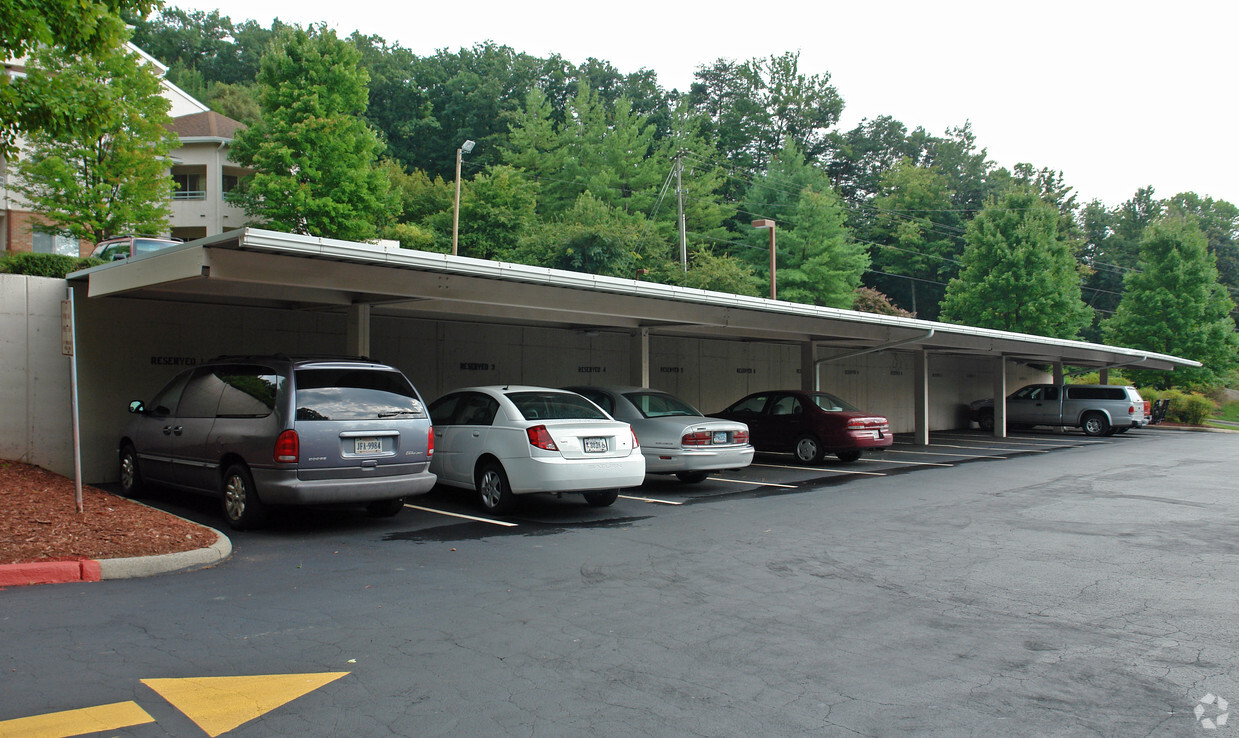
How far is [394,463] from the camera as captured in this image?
9.03m

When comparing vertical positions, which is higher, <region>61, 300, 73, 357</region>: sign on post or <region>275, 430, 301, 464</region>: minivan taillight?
<region>61, 300, 73, 357</region>: sign on post

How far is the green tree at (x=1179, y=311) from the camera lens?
4203 centimetres

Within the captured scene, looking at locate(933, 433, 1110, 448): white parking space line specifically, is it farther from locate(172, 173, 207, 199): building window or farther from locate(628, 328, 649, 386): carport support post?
locate(172, 173, 207, 199): building window

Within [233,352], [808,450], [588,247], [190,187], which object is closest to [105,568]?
[233,352]

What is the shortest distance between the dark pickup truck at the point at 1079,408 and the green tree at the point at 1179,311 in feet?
51.4

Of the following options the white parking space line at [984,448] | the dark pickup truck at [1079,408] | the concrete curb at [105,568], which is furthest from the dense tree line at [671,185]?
the concrete curb at [105,568]

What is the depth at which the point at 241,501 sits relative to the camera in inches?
348

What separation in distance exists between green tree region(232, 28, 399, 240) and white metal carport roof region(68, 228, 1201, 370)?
792 inches

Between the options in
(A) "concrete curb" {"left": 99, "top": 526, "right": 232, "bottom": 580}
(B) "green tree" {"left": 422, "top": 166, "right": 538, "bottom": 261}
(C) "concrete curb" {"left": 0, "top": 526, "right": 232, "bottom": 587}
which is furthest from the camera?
(B) "green tree" {"left": 422, "top": 166, "right": 538, "bottom": 261}

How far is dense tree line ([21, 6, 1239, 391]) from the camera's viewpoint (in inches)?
1441

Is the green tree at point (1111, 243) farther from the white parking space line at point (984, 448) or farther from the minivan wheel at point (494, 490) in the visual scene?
the minivan wheel at point (494, 490)

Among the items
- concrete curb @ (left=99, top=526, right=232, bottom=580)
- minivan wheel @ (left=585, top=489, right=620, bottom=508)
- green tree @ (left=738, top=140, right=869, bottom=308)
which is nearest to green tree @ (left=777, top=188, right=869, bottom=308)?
green tree @ (left=738, top=140, right=869, bottom=308)

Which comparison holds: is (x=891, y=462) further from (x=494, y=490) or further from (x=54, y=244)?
(x=54, y=244)

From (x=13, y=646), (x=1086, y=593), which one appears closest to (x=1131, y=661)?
(x=1086, y=593)
